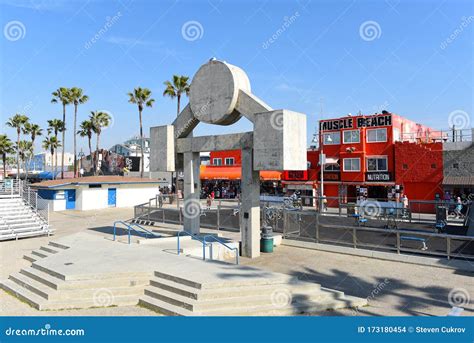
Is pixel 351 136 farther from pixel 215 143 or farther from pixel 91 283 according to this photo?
pixel 91 283

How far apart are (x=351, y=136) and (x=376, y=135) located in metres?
2.52

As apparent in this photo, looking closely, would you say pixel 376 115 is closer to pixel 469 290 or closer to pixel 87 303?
pixel 469 290

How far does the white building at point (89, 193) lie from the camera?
3581 cm

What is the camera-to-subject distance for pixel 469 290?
1172cm

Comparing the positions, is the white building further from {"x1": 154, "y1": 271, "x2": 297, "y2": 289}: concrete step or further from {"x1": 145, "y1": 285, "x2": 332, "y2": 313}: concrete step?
{"x1": 145, "y1": 285, "x2": 332, "y2": 313}: concrete step

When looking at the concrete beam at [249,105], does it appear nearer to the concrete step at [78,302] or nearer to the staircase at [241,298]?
the staircase at [241,298]

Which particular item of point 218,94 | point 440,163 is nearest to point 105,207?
point 218,94

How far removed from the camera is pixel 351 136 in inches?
1534

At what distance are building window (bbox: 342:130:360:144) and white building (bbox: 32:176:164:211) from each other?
2166cm

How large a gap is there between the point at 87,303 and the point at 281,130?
8621 mm

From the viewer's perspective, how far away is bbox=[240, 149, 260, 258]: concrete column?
16188 mm

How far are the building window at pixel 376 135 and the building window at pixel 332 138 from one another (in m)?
3.25

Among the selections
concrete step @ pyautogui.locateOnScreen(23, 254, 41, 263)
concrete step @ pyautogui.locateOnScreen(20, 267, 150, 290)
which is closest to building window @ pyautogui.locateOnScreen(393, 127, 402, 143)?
concrete step @ pyautogui.locateOnScreen(20, 267, 150, 290)

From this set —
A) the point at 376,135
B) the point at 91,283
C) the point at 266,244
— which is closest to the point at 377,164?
the point at 376,135
